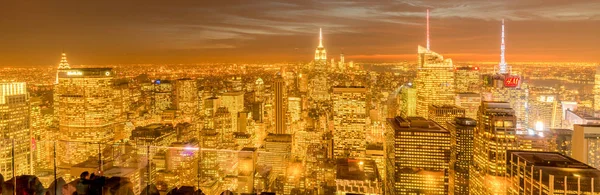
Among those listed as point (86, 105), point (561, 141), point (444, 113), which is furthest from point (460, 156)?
point (86, 105)

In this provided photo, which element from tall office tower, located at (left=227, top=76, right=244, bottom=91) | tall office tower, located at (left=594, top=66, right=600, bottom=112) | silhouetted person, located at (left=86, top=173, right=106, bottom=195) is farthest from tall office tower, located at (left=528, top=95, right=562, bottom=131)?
silhouetted person, located at (left=86, top=173, right=106, bottom=195)

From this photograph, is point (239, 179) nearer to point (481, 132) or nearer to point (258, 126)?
point (481, 132)

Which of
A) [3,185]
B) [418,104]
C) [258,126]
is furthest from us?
[418,104]

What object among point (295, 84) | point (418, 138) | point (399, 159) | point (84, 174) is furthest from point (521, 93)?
point (84, 174)

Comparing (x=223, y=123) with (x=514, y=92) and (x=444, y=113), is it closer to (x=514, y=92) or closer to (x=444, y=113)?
(x=444, y=113)

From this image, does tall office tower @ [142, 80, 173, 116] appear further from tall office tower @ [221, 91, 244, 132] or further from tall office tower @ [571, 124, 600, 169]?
tall office tower @ [571, 124, 600, 169]

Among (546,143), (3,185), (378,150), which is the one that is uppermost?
(3,185)

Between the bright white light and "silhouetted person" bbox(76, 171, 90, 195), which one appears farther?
the bright white light
